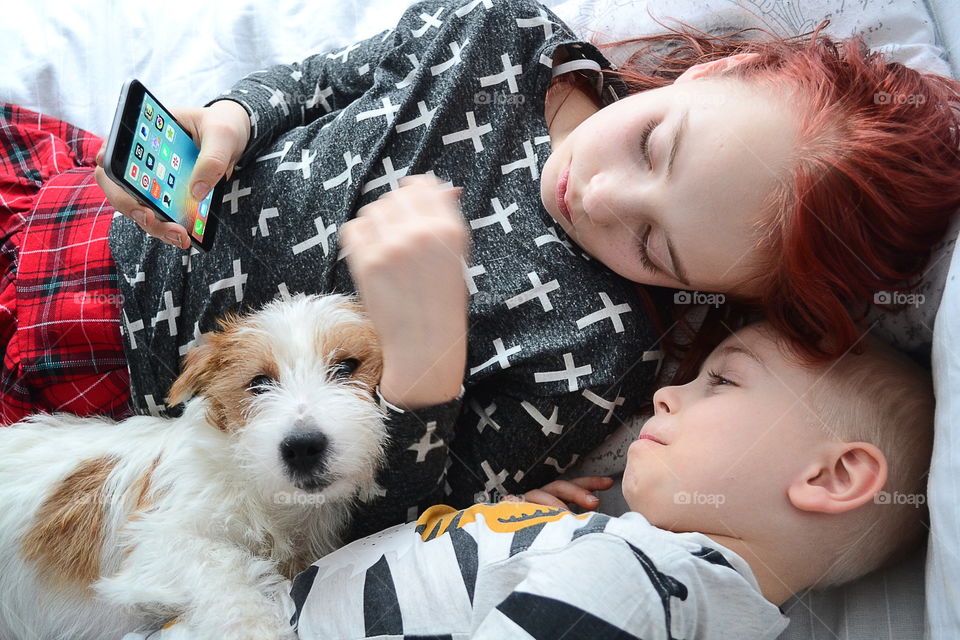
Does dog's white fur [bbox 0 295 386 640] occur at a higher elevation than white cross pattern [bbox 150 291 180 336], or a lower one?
lower

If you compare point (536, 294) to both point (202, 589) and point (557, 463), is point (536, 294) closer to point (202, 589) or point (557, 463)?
point (557, 463)

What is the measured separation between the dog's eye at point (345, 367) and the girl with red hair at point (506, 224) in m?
0.09

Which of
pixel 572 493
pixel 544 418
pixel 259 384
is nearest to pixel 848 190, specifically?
pixel 544 418

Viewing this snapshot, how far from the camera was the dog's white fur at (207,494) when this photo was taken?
1275 millimetres

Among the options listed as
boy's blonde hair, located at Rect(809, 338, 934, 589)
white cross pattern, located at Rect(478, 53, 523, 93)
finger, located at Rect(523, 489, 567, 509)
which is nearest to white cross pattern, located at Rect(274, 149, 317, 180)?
white cross pattern, located at Rect(478, 53, 523, 93)

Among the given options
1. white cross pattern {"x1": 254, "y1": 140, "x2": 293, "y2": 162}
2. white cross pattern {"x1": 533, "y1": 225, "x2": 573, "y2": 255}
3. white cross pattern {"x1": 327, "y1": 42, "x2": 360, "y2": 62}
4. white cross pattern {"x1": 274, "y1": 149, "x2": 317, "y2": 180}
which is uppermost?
white cross pattern {"x1": 327, "y1": 42, "x2": 360, "y2": 62}

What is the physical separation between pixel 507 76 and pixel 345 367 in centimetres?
82

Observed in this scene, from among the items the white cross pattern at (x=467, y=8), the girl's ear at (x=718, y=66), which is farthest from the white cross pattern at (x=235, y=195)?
the girl's ear at (x=718, y=66)

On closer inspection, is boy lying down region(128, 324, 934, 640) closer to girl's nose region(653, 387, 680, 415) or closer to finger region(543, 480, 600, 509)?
girl's nose region(653, 387, 680, 415)

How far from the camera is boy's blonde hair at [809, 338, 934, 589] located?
1266 mm

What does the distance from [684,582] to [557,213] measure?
817 millimetres

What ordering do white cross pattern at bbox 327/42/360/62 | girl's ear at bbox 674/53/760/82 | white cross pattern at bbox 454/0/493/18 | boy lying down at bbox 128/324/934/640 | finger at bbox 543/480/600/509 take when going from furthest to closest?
1. white cross pattern at bbox 327/42/360/62
2. white cross pattern at bbox 454/0/493/18
3. finger at bbox 543/480/600/509
4. girl's ear at bbox 674/53/760/82
5. boy lying down at bbox 128/324/934/640

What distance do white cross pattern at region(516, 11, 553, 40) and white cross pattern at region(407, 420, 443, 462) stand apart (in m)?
1.00

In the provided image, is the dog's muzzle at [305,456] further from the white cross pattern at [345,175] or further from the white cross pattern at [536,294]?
the white cross pattern at [345,175]
